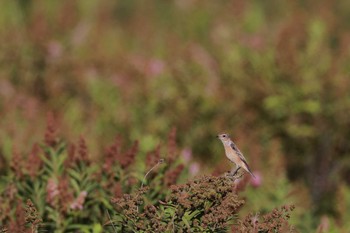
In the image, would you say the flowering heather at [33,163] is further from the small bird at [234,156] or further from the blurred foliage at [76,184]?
the small bird at [234,156]

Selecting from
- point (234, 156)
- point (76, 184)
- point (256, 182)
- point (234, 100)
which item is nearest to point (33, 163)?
point (76, 184)

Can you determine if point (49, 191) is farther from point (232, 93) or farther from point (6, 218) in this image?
point (232, 93)

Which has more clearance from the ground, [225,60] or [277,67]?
[225,60]

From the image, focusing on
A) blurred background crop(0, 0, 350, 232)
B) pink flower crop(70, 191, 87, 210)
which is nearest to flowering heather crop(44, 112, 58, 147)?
pink flower crop(70, 191, 87, 210)

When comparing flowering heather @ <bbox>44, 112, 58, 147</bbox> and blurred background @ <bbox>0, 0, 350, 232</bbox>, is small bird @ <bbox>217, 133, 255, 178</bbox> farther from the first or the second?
blurred background @ <bbox>0, 0, 350, 232</bbox>

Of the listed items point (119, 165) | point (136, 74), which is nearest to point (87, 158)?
point (119, 165)

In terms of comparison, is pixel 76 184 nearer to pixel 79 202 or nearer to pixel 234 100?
pixel 79 202

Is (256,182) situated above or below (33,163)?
above

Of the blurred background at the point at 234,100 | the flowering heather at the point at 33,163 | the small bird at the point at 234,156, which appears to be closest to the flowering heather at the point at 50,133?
the flowering heather at the point at 33,163

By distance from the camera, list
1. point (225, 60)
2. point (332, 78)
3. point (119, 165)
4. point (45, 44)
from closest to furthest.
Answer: point (119, 165)
point (332, 78)
point (225, 60)
point (45, 44)

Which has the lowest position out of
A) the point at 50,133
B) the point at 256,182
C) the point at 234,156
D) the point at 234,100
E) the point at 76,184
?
the point at 234,156

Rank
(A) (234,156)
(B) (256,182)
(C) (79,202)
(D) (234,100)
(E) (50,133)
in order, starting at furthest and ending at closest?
(D) (234,100), (B) (256,182), (E) (50,133), (C) (79,202), (A) (234,156)
